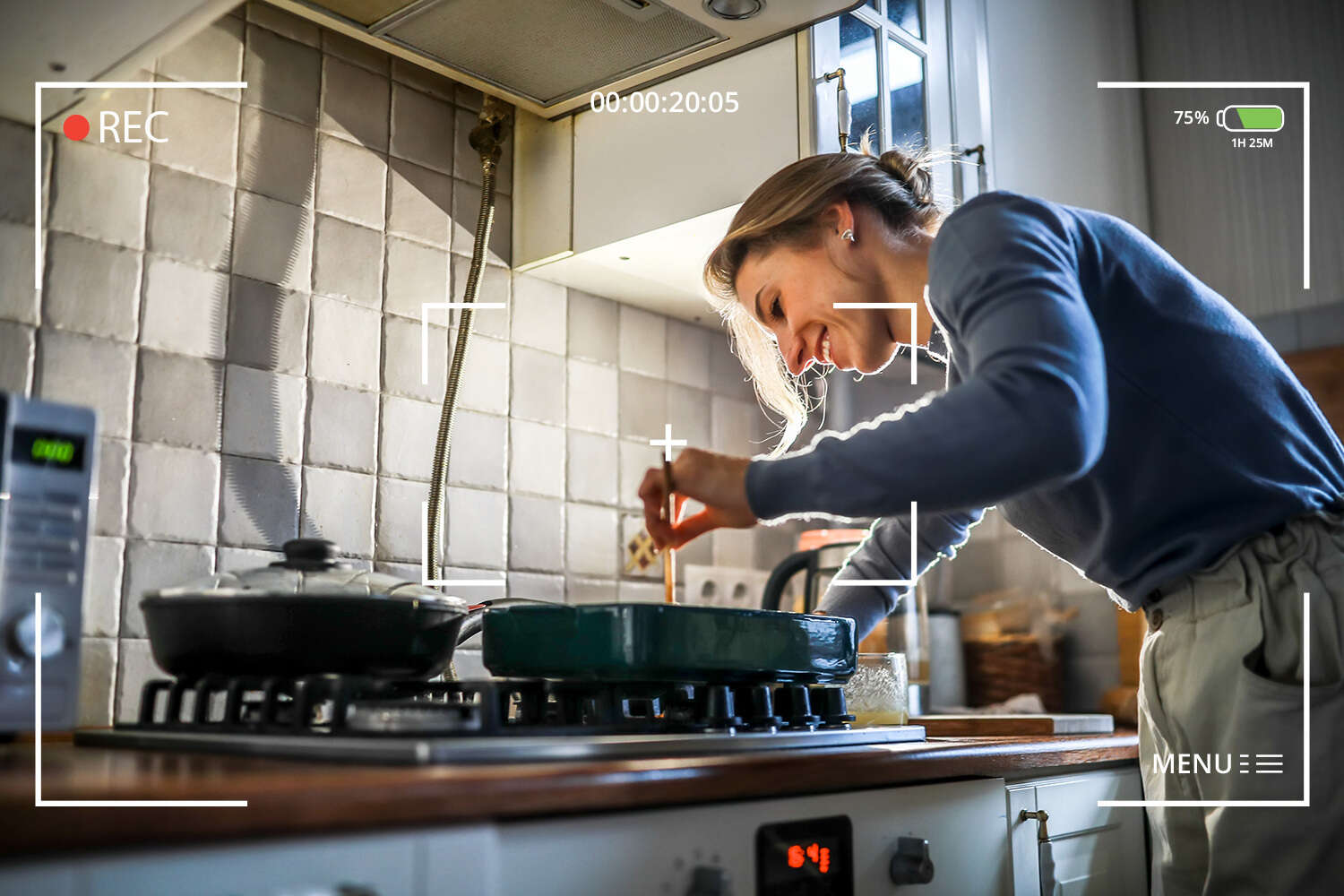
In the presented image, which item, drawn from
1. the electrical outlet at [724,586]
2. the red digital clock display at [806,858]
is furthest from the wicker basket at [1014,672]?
the red digital clock display at [806,858]

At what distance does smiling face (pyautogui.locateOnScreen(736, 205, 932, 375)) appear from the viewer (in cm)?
116

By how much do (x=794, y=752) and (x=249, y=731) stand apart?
37cm

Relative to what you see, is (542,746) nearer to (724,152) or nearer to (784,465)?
(784,465)

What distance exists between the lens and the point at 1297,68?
2.18 meters

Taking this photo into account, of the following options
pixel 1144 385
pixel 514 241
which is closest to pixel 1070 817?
pixel 1144 385

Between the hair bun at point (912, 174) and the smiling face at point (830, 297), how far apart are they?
0.07 meters

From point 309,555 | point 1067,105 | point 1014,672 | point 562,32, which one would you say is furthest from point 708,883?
point 1067,105

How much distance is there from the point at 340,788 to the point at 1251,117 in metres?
2.25

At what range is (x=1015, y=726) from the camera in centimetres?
129

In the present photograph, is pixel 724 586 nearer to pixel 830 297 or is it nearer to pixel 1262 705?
pixel 830 297

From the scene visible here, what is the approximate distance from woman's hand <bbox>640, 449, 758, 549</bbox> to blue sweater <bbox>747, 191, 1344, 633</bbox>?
2 centimetres

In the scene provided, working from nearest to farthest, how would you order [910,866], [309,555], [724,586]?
1. [910,866]
2. [309,555]
3. [724,586]

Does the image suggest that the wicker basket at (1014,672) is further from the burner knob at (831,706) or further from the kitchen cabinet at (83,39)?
the kitchen cabinet at (83,39)

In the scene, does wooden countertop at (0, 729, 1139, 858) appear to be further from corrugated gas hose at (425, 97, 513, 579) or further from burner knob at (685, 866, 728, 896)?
corrugated gas hose at (425, 97, 513, 579)
